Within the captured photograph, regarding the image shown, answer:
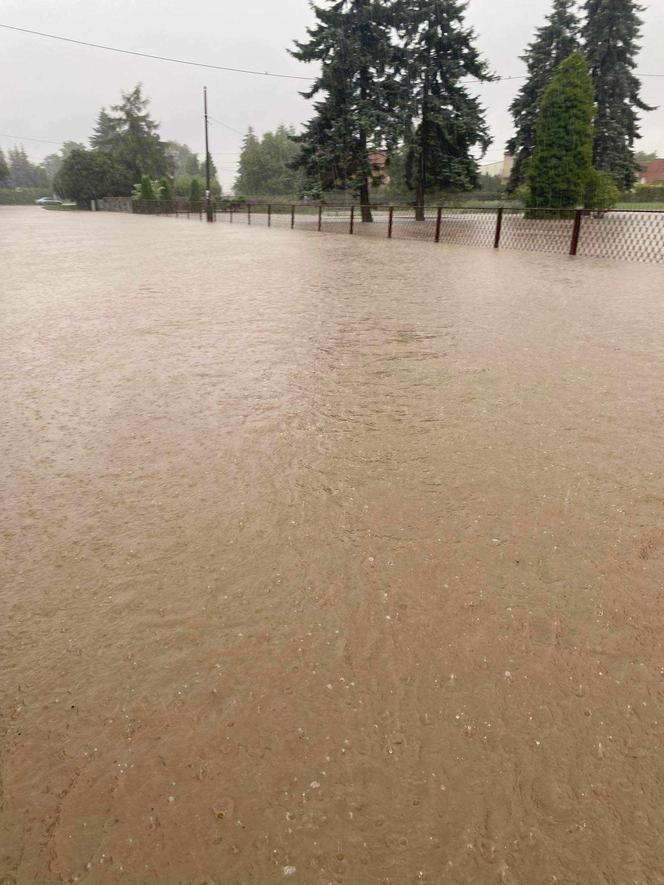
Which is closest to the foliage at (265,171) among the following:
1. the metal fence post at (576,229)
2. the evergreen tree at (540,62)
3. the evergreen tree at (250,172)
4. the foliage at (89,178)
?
the evergreen tree at (250,172)

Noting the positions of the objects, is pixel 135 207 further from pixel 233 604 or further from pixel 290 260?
pixel 233 604

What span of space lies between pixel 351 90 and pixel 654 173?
56.3 meters

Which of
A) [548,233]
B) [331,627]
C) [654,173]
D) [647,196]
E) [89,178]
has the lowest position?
[331,627]

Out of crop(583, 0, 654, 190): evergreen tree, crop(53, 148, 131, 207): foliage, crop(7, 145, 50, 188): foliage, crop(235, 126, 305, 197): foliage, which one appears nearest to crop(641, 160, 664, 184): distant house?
crop(583, 0, 654, 190): evergreen tree

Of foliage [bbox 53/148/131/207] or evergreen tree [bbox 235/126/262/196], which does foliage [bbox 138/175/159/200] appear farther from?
evergreen tree [bbox 235/126/262/196]

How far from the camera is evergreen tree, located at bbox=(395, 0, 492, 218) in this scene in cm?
2812

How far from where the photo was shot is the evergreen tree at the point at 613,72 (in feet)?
101

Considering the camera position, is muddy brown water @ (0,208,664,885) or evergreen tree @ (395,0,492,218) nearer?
muddy brown water @ (0,208,664,885)

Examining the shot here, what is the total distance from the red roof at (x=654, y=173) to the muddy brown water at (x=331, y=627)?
79066 millimetres

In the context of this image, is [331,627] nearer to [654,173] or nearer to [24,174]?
[654,173]

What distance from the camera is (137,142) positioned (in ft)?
236

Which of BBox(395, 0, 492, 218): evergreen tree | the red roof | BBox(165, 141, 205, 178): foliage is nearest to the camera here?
BBox(395, 0, 492, 218): evergreen tree

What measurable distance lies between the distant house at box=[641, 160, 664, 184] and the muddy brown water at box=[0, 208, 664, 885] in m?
78.8

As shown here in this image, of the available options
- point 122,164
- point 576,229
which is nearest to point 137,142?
point 122,164
